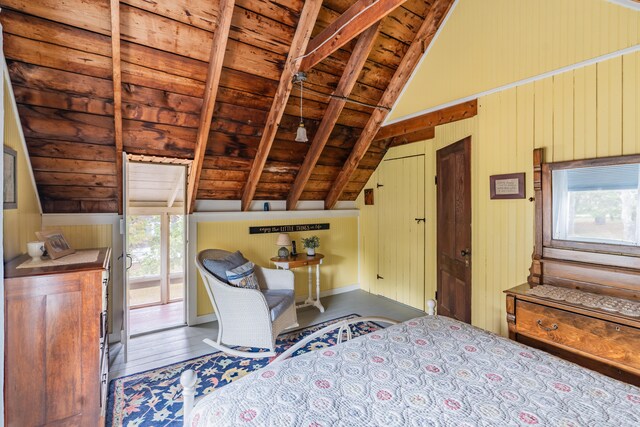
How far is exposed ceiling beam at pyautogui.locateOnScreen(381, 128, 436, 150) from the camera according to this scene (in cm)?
395

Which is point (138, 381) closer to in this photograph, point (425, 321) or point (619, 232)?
point (425, 321)

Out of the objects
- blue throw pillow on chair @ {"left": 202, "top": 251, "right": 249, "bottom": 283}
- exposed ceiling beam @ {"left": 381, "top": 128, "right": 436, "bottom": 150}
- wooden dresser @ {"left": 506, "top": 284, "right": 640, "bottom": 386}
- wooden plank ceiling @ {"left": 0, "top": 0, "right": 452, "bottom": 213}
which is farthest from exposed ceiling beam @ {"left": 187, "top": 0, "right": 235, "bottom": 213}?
wooden dresser @ {"left": 506, "top": 284, "right": 640, "bottom": 386}

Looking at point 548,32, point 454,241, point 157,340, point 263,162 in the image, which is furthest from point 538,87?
point 157,340

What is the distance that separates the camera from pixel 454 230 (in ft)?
10.4

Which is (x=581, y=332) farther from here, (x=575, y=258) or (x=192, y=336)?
(x=192, y=336)

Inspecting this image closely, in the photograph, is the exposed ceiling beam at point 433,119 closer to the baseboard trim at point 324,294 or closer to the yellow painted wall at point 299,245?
the yellow painted wall at point 299,245

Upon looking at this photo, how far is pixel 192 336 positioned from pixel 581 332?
3.40 m

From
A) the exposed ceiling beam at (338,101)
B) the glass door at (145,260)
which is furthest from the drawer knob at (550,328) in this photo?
the glass door at (145,260)

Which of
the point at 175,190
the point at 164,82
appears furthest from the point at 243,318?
the point at 175,190

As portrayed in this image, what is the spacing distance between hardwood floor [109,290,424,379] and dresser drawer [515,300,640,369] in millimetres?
1851

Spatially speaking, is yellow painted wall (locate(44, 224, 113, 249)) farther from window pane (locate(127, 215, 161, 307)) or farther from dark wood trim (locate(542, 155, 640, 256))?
dark wood trim (locate(542, 155, 640, 256))

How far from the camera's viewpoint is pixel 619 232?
2.06m

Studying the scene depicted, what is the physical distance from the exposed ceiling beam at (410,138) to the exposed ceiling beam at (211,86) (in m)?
2.48

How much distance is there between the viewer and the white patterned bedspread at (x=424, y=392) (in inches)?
43.4
